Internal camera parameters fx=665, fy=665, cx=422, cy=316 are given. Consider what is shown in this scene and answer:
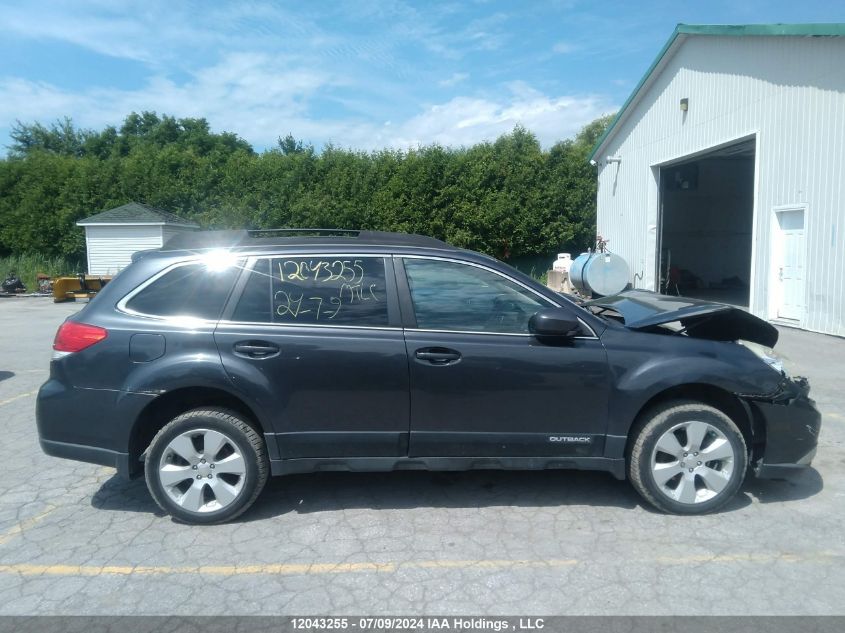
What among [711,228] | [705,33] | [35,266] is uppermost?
[705,33]

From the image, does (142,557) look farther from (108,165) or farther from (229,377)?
(108,165)

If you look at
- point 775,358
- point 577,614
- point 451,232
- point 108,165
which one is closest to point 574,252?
point 451,232

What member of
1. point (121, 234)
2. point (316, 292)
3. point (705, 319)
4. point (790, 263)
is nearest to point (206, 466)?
point (316, 292)

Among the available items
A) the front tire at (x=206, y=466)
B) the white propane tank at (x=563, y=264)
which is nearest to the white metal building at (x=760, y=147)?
the white propane tank at (x=563, y=264)

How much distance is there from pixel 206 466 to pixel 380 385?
1.21 metres

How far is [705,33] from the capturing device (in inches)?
603

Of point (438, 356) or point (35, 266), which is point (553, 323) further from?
point (35, 266)

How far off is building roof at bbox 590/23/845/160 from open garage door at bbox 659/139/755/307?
5621 millimetres

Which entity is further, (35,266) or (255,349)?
(35,266)

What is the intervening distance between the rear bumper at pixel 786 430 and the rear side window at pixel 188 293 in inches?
137

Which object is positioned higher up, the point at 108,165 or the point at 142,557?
the point at 108,165

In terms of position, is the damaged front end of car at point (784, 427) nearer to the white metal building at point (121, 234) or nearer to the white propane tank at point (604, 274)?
the white propane tank at point (604, 274)

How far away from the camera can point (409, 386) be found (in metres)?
4.14

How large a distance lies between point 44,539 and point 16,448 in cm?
213
